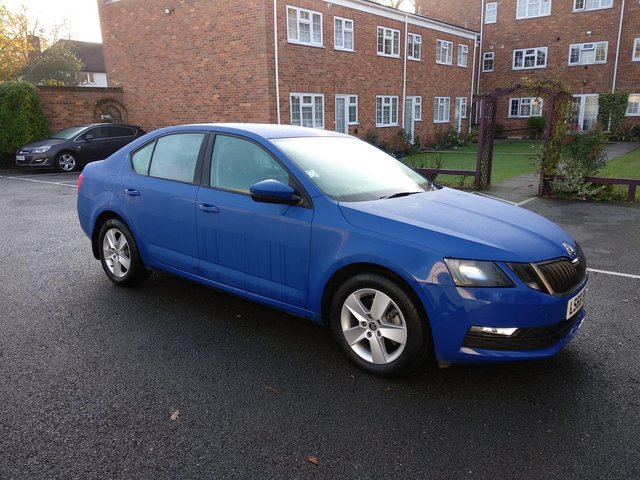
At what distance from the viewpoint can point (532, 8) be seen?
3297 centimetres

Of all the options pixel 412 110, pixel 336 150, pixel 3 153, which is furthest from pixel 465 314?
pixel 412 110

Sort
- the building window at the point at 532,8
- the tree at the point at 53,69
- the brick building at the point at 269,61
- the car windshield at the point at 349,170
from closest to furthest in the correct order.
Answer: the car windshield at the point at 349,170 → the brick building at the point at 269,61 → the building window at the point at 532,8 → the tree at the point at 53,69

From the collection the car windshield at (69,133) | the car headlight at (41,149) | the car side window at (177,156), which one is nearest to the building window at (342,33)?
the car windshield at (69,133)

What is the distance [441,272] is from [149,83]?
20106mm

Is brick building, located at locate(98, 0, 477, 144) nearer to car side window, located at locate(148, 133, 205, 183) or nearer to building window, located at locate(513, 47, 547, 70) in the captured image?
building window, located at locate(513, 47, 547, 70)

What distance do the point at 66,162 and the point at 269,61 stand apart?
739 centimetres

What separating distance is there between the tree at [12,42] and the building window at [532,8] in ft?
102

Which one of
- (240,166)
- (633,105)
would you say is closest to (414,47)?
(633,105)

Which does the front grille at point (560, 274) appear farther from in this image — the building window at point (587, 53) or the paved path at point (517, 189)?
the building window at point (587, 53)

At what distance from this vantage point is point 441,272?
3029 mm

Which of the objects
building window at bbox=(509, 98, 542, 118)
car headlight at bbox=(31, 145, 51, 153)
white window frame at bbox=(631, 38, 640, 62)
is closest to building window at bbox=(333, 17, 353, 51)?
car headlight at bbox=(31, 145, 51, 153)

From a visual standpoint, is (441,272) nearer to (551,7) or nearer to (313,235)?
(313,235)

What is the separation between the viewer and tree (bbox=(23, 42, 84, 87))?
34.3 metres

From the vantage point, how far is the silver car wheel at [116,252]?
199 inches
